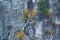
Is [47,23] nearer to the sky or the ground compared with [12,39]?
nearer to the sky

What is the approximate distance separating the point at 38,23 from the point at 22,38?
0.23 m

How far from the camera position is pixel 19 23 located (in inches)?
100

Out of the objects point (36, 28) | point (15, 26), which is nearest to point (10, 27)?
point (15, 26)

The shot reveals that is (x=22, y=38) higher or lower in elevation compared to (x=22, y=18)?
lower

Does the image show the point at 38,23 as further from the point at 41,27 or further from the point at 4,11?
the point at 4,11

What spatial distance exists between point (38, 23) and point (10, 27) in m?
0.30

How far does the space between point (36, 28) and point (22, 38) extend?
184 mm

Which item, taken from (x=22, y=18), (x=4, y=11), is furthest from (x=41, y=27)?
(x=4, y=11)

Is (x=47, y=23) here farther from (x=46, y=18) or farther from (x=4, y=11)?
(x=4, y=11)

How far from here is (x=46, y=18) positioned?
2518mm

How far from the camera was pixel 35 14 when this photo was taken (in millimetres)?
2520

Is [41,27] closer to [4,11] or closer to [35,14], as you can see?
[35,14]

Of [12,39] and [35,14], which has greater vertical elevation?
[35,14]

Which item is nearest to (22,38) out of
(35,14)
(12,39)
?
(12,39)
